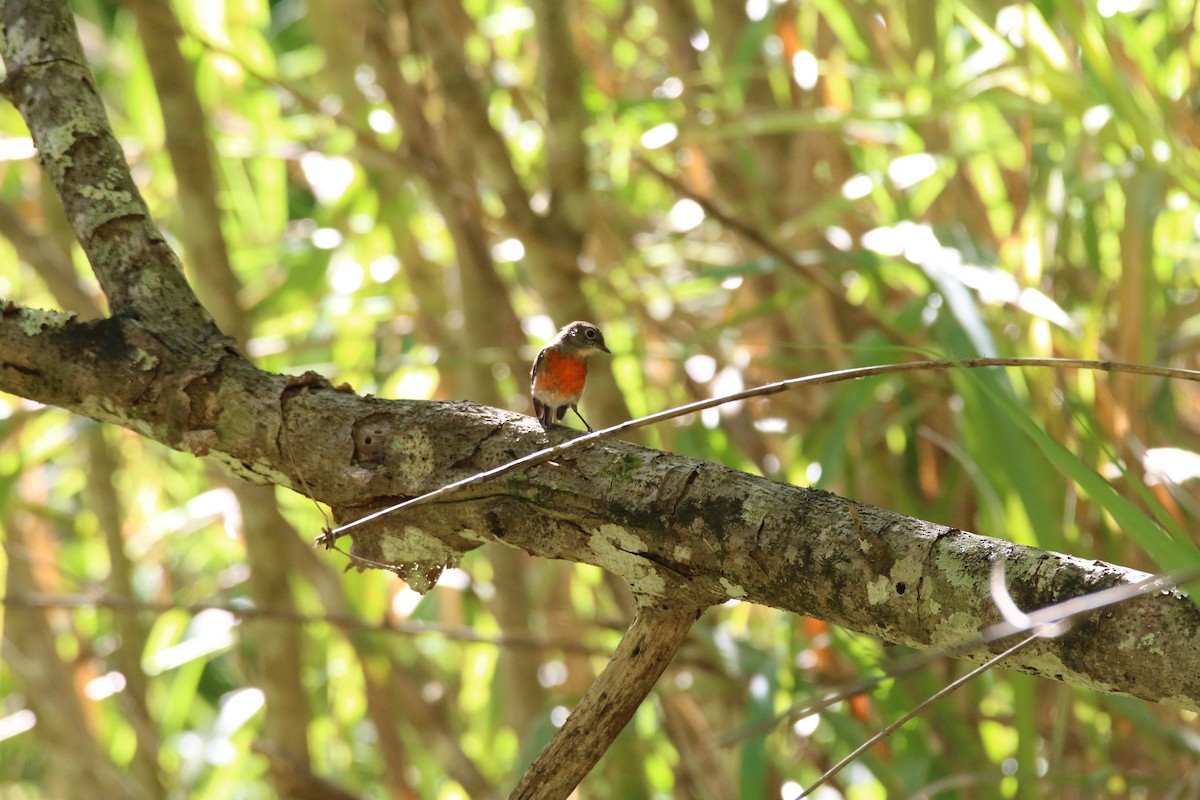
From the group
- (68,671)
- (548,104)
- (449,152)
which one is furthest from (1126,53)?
(68,671)

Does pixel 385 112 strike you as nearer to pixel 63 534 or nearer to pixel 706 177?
pixel 706 177

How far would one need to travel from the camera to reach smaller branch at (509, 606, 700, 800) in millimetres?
1036

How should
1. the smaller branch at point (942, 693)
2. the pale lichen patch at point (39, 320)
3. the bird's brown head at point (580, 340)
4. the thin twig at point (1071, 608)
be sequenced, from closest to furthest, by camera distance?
the thin twig at point (1071, 608) → the smaller branch at point (942, 693) → the pale lichen patch at point (39, 320) → the bird's brown head at point (580, 340)

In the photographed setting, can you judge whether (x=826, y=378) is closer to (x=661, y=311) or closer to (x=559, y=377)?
(x=559, y=377)

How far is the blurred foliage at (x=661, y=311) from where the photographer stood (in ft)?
7.49

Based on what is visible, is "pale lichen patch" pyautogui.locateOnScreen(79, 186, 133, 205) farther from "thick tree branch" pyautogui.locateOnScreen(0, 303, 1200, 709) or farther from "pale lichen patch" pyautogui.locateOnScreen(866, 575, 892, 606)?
"pale lichen patch" pyautogui.locateOnScreen(866, 575, 892, 606)

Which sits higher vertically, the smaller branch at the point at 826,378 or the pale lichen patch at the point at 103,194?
the pale lichen patch at the point at 103,194

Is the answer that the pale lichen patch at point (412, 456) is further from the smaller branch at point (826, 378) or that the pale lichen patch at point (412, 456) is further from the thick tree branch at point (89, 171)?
the thick tree branch at point (89, 171)

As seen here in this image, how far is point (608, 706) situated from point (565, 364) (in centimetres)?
118

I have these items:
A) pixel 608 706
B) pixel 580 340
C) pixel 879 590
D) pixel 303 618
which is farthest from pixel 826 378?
pixel 303 618

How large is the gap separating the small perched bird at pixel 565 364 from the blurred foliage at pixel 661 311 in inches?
13.5

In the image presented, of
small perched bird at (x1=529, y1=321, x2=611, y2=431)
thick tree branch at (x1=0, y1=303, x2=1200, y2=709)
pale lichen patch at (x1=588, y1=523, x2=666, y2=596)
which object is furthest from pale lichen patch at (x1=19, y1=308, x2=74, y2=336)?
small perched bird at (x1=529, y1=321, x2=611, y2=431)

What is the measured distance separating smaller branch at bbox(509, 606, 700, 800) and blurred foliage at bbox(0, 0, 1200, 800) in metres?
0.83

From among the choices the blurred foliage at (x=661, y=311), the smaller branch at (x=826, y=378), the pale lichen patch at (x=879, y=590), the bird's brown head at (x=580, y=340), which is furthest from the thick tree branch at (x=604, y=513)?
the bird's brown head at (x=580, y=340)
